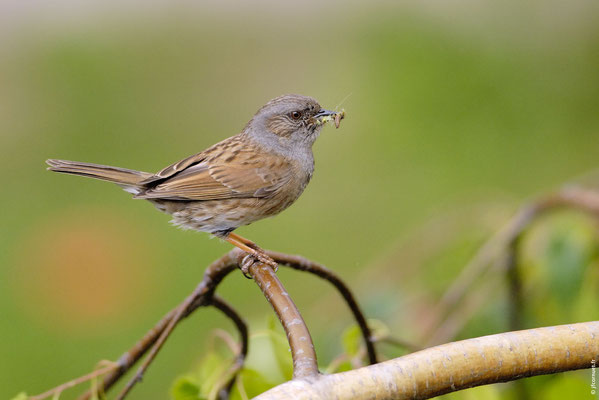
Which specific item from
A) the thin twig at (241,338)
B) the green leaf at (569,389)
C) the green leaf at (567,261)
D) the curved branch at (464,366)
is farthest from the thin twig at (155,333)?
the green leaf at (567,261)

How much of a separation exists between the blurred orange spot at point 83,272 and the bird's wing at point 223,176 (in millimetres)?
2790

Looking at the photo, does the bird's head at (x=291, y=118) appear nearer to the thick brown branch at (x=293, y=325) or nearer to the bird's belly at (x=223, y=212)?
the bird's belly at (x=223, y=212)

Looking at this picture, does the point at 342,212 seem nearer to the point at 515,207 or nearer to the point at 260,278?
the point at 515,207

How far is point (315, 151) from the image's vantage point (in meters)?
6.79

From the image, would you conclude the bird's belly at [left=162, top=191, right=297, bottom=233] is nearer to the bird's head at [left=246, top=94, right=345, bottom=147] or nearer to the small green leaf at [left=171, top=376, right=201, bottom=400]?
the bird's head at [left=246, top=94, right=345, bottom=147]

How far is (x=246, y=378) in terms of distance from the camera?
2.00 m

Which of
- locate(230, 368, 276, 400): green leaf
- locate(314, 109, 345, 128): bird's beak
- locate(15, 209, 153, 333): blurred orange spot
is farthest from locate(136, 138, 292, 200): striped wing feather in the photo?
locate(15, 209, 153, 333): blurred orange spot

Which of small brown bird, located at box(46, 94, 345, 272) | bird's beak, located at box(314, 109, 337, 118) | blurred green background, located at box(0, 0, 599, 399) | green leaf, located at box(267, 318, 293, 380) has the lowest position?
green leaf, located at box(267, 318, 293, 380)

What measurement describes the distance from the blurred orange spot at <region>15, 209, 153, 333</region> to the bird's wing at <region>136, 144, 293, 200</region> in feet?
9.15

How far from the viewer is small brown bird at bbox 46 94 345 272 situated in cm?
245

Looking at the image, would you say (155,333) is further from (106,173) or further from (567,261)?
(567,261)

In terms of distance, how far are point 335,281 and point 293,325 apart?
0.48m

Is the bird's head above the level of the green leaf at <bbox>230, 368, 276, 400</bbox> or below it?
above

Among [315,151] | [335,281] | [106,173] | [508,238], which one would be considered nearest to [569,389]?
[508,238]
